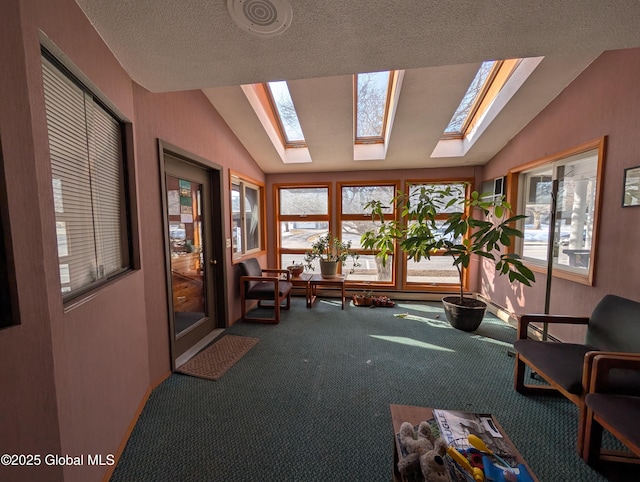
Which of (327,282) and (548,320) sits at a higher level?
(548,320)

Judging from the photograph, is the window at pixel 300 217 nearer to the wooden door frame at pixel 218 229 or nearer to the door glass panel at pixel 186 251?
the wooden door frame at pixel 218 229

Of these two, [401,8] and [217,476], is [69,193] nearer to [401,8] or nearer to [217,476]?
[217,476]

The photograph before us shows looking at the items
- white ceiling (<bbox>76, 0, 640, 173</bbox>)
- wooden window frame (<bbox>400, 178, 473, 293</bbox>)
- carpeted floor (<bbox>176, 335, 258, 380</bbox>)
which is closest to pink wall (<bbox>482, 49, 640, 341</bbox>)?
white ceiling (<bbox>76, 0, 640, 173</bbox>)

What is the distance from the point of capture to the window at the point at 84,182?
1169mm

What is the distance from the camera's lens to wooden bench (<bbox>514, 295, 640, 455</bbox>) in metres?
1.50

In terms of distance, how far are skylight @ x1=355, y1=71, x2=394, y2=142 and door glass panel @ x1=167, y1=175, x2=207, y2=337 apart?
228 cm

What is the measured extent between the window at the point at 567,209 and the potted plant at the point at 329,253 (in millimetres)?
2524

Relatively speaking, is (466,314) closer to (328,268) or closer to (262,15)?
(328,268)

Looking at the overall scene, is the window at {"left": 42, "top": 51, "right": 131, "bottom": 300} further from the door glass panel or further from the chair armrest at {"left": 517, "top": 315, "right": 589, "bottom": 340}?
the chair armrest at {"left": 517, "top": 315, "right": 589, "bottom": 340}

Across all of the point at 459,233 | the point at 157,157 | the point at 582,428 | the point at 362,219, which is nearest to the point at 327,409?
the point at 582,428

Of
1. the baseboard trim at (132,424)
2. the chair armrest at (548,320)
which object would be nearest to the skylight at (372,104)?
the chair armrest at (548,320)

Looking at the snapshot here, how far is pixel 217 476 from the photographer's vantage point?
4.53ft

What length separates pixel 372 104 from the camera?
3355 millimetres

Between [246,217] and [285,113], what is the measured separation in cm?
165
